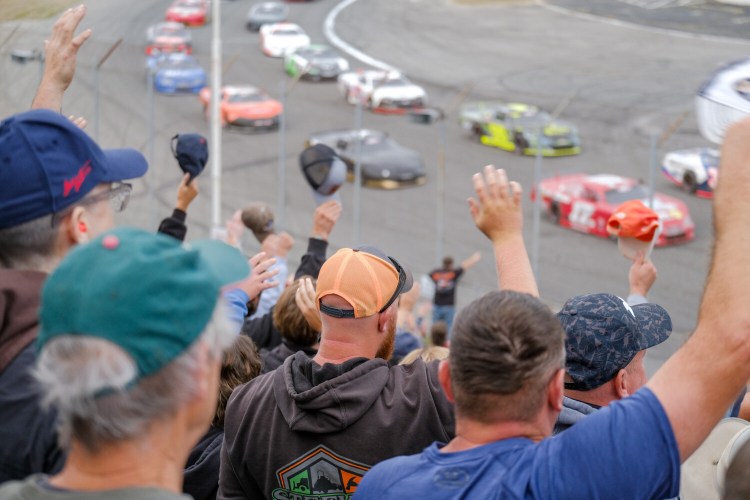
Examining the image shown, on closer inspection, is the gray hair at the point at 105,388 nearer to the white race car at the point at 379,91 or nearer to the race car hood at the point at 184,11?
the white race car at the point at 379,91

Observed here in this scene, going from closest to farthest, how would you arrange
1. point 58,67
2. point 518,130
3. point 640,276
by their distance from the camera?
point 58,67 < point 640,276 < point 518,130

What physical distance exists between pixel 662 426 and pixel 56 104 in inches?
97.6

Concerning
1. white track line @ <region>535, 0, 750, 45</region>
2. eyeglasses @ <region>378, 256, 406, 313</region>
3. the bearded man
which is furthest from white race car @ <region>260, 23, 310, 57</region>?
the bearded man

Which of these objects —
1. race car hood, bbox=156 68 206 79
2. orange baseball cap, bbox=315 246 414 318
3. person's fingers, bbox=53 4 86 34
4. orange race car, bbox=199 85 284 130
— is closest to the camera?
orange baseball cap, bbox=315 246 414 318

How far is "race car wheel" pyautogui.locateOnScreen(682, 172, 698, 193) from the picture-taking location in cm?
1552

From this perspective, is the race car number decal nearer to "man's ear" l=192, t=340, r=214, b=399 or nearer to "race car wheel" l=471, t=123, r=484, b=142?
"race car wheel" l=471, t=123, r=484, b=142

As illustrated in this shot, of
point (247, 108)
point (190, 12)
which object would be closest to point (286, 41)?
point (190, 12)

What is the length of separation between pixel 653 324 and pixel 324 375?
1105 millimetres

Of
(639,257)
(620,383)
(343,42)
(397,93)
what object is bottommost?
(343,42)

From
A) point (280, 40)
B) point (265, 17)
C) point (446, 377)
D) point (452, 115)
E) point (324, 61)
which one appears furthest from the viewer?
point (265, 17)

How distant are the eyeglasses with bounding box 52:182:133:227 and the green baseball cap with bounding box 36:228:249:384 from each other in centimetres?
68

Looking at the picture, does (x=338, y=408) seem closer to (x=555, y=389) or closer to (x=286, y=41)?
(x=555, y=389)

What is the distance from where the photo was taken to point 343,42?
120 ft

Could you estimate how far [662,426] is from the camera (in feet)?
6.49
